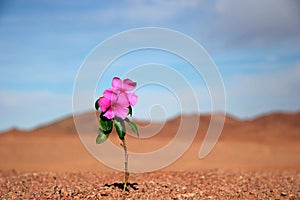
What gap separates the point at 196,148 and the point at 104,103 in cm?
1397

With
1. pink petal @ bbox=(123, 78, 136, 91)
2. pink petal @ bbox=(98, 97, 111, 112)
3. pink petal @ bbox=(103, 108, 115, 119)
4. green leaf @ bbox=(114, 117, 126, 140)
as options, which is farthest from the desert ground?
pink petal @ bbox=(123, 78, 136, 91)

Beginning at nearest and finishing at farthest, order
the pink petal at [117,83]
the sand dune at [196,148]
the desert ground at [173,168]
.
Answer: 1. the pink petal at [117,83]
2. the desert ground at [173,168]
3. the sand dune at [196,148]

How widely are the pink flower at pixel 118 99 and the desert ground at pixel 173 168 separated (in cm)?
133

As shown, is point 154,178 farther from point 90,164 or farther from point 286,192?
point 90,164

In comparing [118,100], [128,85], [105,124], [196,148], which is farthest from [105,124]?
[196,148]

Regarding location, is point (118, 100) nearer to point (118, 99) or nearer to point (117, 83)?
point (118, 99)

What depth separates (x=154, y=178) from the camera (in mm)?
8398

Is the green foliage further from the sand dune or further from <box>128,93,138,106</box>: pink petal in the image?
the sand dune

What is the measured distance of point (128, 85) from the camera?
6.13 metres

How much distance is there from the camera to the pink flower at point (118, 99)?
241 inches

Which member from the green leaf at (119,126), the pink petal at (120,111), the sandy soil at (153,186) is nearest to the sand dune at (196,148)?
the sandy soil at (153,186)

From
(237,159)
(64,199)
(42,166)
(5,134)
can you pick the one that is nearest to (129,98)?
(64,199)

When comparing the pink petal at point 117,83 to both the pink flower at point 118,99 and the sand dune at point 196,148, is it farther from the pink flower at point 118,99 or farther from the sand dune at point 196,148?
the sand dune at point 196,148

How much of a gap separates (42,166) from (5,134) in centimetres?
1214
